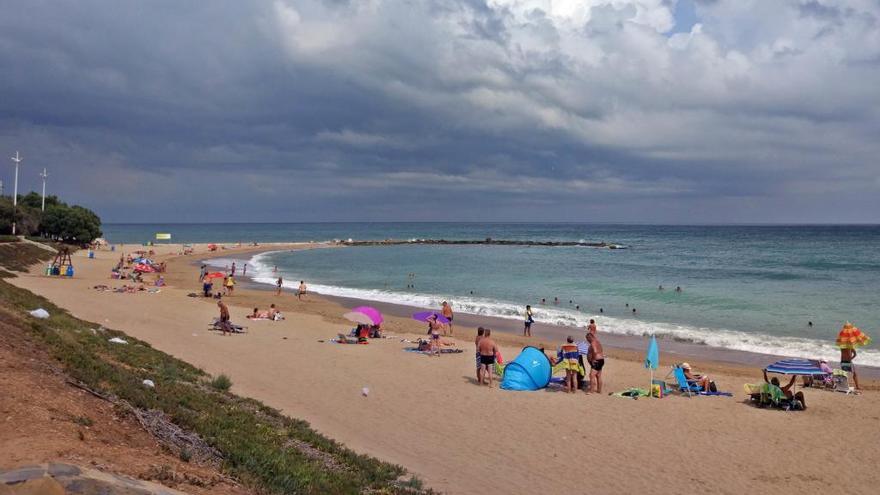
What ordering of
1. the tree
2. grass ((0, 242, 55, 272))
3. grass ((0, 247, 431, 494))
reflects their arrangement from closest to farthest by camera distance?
grass ((0, 247, 431, 494)), grass ((0, 242, 55, 272)), the tree

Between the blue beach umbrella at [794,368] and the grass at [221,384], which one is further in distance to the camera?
the blue beach umbrella at [794,368]

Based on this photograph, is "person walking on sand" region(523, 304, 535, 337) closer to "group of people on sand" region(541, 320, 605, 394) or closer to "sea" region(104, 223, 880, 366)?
"sea" region(104, 223, 880, 366)

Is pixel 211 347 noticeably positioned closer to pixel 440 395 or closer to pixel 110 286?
pixel 440 395

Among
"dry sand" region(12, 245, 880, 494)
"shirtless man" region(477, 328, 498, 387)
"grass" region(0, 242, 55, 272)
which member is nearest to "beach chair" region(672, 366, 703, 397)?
"dry sand" region(12, 245, 880, 494)

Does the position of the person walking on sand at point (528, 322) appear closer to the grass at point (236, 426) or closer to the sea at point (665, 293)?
the sea at point (665, 293)

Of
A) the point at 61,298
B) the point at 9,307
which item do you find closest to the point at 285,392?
the point at 9,307

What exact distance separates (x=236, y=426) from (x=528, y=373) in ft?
24.7

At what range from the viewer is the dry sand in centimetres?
893

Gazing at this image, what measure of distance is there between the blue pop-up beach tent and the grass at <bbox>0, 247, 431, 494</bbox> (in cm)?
567

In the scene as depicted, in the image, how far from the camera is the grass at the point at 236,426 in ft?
22.0

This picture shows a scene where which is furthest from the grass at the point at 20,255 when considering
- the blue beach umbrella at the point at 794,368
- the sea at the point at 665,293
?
the blue beach umbrella at the point at 794,368

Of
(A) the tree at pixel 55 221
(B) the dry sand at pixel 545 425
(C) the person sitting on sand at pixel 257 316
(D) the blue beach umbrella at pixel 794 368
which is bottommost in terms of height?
(B) the dry sand at pixel 545 425

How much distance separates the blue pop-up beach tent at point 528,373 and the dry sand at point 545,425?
0.39 metres

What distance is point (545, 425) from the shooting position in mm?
11203
